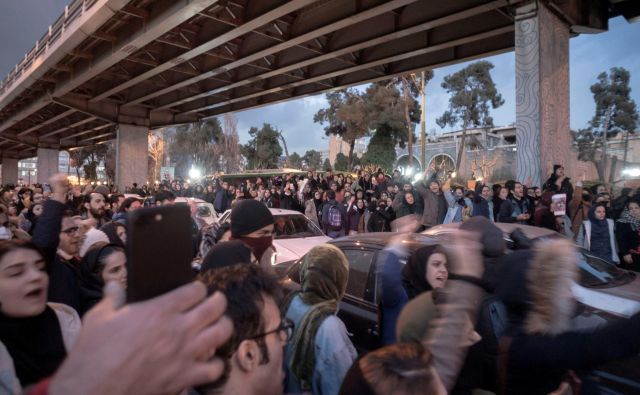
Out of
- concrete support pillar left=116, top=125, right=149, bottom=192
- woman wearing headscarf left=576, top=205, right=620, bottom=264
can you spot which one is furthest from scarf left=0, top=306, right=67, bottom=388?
concrete support pillar left=116, top=125, right=149, bottom=192

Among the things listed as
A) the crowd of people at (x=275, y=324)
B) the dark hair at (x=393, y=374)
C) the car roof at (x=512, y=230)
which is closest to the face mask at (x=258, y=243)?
the crowd of people at (x=275, y=324)

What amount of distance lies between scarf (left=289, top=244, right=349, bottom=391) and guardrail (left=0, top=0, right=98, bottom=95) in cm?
1531

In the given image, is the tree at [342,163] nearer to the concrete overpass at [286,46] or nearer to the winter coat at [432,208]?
the concrete overpass at [286,46]

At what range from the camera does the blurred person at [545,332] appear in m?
2.01

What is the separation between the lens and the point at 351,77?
19922 mm

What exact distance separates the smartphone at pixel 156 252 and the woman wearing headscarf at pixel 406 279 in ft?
8.37

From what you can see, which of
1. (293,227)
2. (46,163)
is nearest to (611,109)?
(293,227)

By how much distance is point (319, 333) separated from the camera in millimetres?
2211

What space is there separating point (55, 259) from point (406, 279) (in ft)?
8.83

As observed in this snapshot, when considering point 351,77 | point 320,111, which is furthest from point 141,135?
point 320,111

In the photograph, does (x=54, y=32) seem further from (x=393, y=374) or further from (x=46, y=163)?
(x=46, y=163)

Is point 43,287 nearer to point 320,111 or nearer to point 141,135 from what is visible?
point 141,135

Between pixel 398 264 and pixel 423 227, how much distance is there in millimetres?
6771

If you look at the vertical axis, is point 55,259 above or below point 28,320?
above
